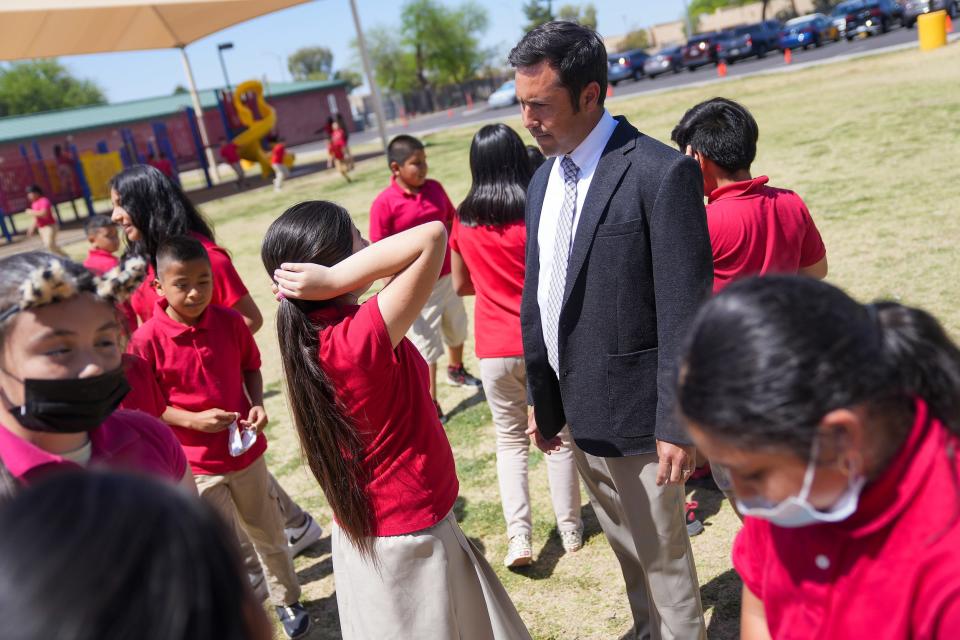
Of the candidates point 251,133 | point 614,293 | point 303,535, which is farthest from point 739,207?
point 251,133

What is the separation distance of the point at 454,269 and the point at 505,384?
77 centimetres

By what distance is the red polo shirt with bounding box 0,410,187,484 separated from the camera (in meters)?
1.78

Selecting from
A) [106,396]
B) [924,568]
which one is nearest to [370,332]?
[106,396]

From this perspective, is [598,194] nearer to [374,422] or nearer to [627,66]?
[374,422]

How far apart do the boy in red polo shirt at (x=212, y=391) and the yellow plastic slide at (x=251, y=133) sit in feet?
79.3

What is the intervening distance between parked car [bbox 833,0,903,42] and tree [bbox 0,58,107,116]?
78.9 m

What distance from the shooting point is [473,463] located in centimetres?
517

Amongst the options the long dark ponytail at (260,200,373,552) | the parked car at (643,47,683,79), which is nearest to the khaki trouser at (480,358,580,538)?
the long dark ponytail at (260,200,373,552)

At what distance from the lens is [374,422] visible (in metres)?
2.48

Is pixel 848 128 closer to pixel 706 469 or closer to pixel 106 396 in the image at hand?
pixel 706 469

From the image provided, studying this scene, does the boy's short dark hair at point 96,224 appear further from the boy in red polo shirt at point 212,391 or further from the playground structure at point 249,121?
the playground structure at point 249,121

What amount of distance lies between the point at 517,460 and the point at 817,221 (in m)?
5.96

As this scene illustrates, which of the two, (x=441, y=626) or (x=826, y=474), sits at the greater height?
(x=826, y=474)

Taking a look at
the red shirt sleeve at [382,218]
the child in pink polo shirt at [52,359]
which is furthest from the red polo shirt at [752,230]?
the red shirt sleeve at [382,218]
